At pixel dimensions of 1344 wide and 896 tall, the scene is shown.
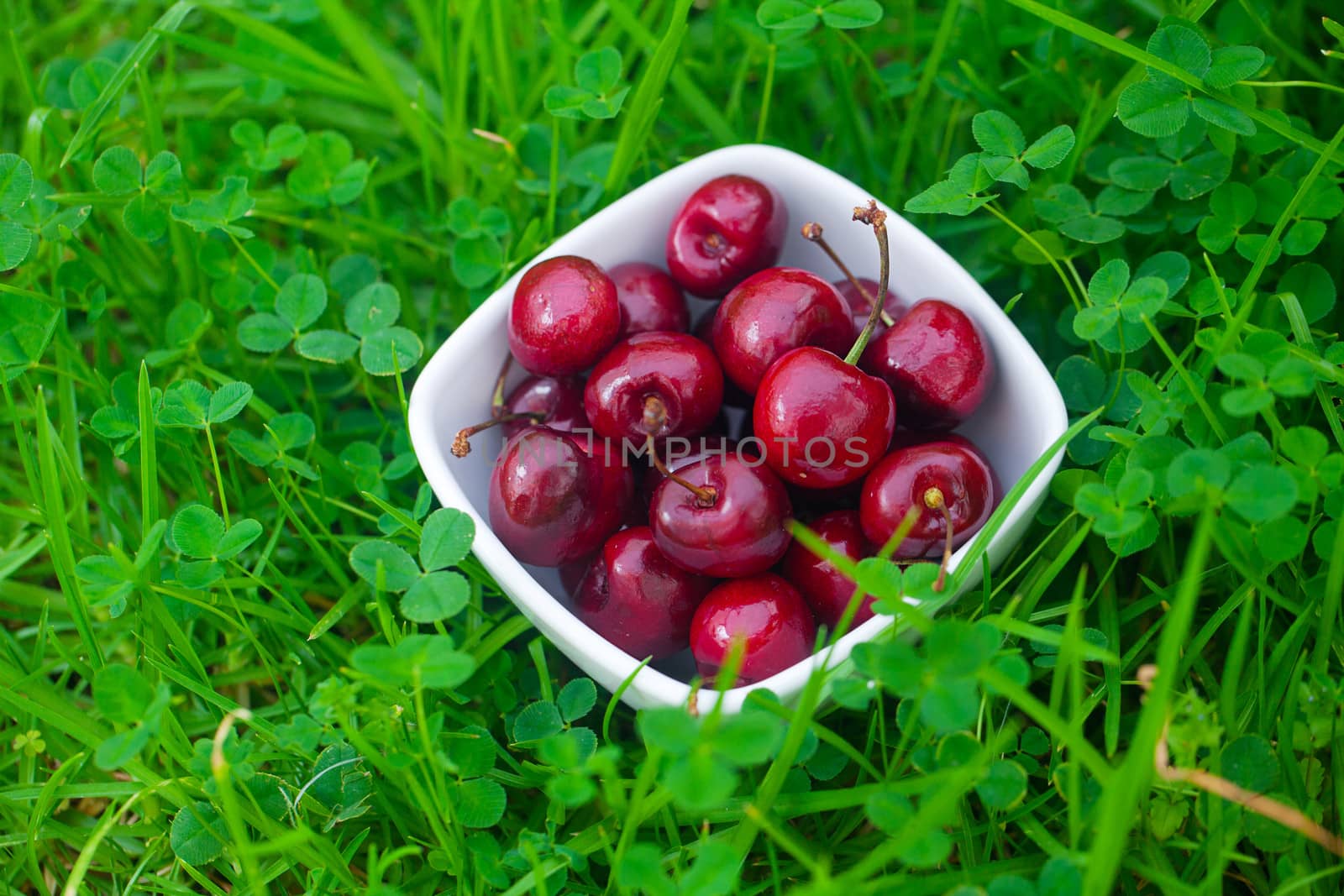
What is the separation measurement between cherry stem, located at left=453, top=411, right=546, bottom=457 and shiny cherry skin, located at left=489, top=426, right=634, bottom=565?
0.18ft

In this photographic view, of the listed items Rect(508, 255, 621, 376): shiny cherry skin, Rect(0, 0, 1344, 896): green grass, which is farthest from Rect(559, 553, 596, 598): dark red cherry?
Rect(508, 255, 621, 376): shiny cherry skin

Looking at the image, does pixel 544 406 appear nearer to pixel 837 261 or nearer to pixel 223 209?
pixel 837 261

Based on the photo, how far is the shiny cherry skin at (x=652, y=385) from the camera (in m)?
1.83

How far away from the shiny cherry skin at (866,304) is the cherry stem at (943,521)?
42cm

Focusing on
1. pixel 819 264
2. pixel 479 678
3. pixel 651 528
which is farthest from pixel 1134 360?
pixel 479 678

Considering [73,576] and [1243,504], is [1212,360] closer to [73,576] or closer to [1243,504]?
[1243,504]

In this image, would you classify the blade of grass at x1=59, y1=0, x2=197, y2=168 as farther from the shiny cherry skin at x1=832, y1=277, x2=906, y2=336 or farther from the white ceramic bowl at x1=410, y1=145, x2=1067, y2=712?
the shiny cherry skin at x1=832, y1=277, x2=906, y2=336

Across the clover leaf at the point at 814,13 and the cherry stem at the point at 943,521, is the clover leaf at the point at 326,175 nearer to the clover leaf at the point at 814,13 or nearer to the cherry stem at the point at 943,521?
the clover leaf at the point at 814,13

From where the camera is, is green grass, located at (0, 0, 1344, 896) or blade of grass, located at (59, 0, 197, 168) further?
blade of grass, located at (59, 0, 197, 168)

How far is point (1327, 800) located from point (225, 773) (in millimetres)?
1711

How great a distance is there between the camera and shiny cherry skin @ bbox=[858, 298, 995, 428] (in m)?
1.85

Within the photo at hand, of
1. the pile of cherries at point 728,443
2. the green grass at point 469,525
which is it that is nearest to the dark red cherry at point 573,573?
the pile of cherries at point 728,443

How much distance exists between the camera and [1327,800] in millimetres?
1769

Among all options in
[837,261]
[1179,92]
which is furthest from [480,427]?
[1179,92]
